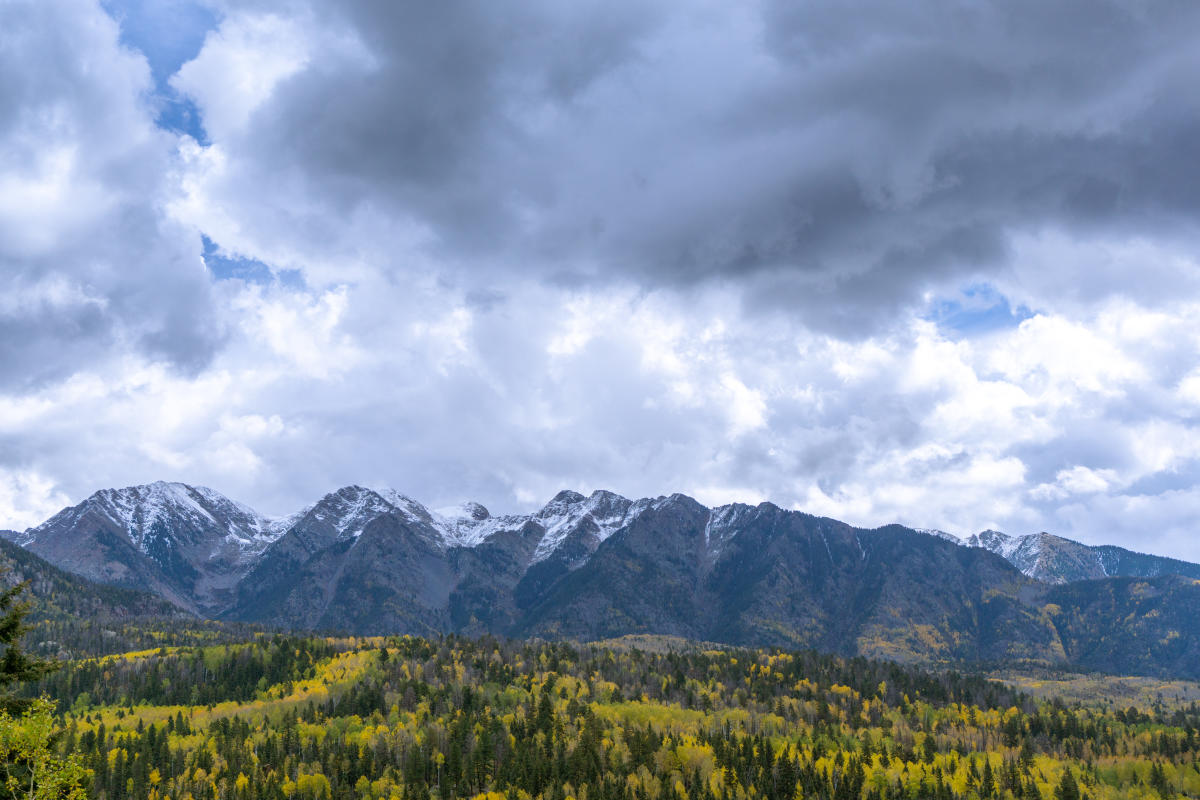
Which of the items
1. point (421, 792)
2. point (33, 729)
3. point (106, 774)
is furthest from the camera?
point (106, 774)

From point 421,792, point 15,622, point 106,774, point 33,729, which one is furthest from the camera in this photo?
point 106,774

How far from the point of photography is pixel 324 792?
627 ft

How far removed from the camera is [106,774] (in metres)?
198

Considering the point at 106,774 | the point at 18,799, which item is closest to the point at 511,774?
the point at 106,774

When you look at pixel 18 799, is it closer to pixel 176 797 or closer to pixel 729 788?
pixel 176 797

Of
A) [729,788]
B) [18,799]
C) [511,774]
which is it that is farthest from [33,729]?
[729,788]

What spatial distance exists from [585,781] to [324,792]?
61937 mm

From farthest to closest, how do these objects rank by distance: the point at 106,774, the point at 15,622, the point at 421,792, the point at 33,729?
the point at 106,774 → the point at 421,792 → the point at 15,622 → the point at 33,729

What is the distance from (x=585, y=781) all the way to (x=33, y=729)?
167317mm

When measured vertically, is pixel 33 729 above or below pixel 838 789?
above

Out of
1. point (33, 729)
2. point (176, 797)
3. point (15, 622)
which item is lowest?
point (176, 797)

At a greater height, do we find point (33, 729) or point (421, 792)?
point (33, 729)

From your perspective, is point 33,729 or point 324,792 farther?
point 324,792

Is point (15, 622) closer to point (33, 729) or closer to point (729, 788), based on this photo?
point (33, 729)
